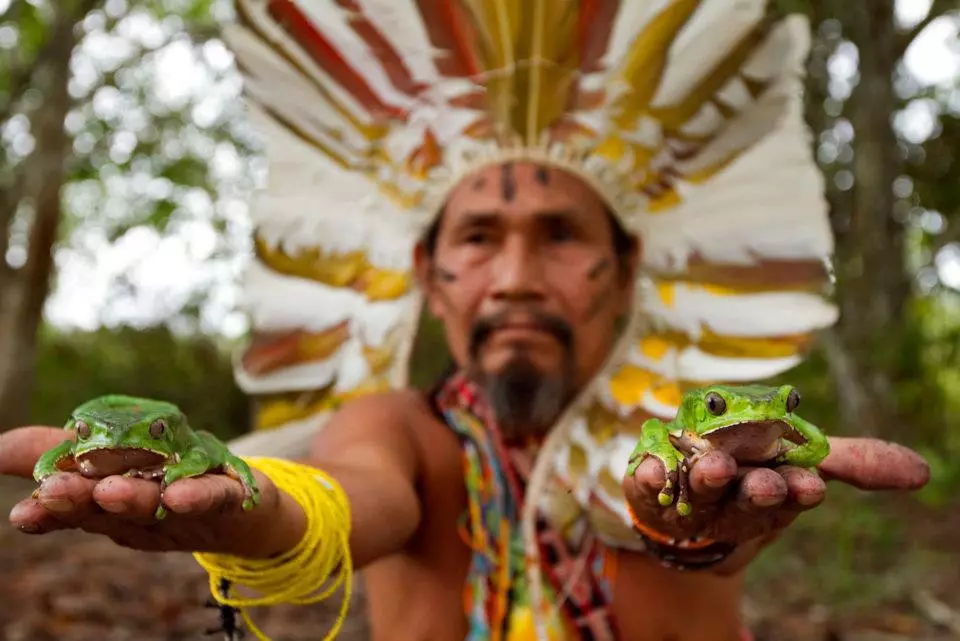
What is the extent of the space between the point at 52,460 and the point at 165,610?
11.1ft

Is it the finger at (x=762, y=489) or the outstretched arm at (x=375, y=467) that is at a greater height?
the finger at (x=762, y=489)

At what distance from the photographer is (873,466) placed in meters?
1.25

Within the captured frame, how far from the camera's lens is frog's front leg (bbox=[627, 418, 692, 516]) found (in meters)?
1.08

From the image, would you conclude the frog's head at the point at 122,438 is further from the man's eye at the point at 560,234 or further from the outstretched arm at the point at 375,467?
the man's eye at the point at 560,234

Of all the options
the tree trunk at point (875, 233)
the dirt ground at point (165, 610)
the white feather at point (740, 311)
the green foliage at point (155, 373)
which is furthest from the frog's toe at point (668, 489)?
the green foliage at point (155, 373)

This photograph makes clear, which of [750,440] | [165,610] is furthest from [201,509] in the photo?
[165,610]

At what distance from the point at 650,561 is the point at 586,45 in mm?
1259

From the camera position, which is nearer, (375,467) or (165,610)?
(375,467)

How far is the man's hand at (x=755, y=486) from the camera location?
1017mm

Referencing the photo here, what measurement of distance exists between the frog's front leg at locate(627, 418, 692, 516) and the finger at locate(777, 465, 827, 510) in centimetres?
Answer: 12

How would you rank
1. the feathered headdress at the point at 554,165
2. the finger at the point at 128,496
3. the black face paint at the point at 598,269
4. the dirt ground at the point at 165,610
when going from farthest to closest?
the dirt ground at the point at 165,610 → the feathered headdress at the point at 554,165 → the black face paint at the point at 598,269 → the finger at the point at 128,496

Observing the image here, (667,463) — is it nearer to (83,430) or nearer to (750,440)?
(750,440)

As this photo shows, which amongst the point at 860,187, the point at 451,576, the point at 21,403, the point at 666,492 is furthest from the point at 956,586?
the point at 21,403

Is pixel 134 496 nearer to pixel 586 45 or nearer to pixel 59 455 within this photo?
pixel 59 455
